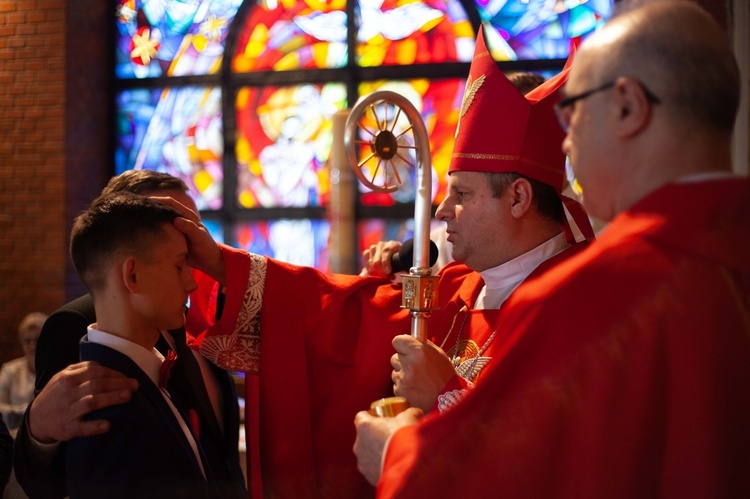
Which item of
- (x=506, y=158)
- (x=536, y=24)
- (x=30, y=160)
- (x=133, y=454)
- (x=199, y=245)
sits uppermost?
(x=536, y=24)

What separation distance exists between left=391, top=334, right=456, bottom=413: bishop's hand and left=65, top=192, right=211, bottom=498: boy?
55 centimetres

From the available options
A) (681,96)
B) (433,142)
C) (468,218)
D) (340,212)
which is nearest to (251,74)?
(433,142)

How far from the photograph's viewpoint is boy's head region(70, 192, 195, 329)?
6.50 feet

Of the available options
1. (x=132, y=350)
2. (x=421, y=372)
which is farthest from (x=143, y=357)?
(x=421, y=372)

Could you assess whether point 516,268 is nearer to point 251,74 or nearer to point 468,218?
point 468,218

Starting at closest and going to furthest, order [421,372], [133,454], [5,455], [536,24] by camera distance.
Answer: [133,454]
[421,372]
[5,455]
[536,24]

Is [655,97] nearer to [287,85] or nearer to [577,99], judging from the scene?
[577,99]

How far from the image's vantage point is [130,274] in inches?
77.7

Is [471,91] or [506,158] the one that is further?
[471,91]

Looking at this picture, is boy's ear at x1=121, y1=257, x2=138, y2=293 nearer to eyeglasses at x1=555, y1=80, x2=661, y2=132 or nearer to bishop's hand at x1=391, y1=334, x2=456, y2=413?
bishop's hand at x1=391, y1=334, x2=456, y2=413

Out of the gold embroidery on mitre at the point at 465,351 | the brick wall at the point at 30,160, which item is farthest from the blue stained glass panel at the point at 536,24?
the gold embroidery on mitre at the point at 465,351

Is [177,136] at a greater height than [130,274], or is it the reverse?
[177,136]

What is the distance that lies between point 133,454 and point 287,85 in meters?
5.53

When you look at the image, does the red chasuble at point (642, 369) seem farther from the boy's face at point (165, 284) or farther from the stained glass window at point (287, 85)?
the stained glass window at point (287, 85)
